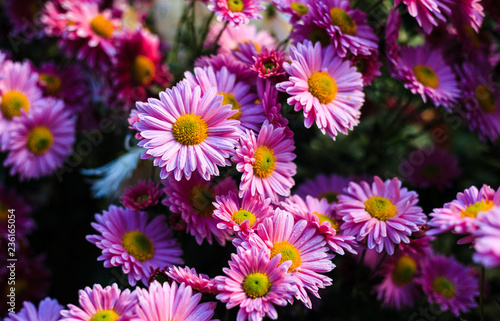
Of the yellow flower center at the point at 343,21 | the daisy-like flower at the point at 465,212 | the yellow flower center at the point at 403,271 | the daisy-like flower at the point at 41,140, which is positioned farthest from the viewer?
the daisy-like flower at the point at 41,140

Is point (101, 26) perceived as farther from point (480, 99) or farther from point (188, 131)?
point (480, 99)

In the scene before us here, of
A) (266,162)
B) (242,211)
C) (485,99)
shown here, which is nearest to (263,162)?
(266,162)

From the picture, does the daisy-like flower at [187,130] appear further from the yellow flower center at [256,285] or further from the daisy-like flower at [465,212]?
the daisy-like flower at [465,212]

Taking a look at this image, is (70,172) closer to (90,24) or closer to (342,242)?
(90,24)

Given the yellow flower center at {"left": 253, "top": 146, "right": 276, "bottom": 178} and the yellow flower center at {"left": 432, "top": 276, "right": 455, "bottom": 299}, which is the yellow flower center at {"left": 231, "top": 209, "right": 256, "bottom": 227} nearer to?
the yellow flower center at {"left": 253, "top": 146, "right": 276, "bottom": 178}

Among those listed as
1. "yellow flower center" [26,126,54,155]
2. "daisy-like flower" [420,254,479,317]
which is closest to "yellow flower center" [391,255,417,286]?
"daisy-like flower" [420,254,479,317]

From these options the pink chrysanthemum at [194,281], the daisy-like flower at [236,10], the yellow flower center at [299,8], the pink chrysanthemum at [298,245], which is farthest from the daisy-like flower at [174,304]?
the yellow flower center at [299,8]

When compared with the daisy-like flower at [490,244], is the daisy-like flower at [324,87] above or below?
below

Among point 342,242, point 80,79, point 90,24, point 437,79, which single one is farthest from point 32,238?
point 437,79
